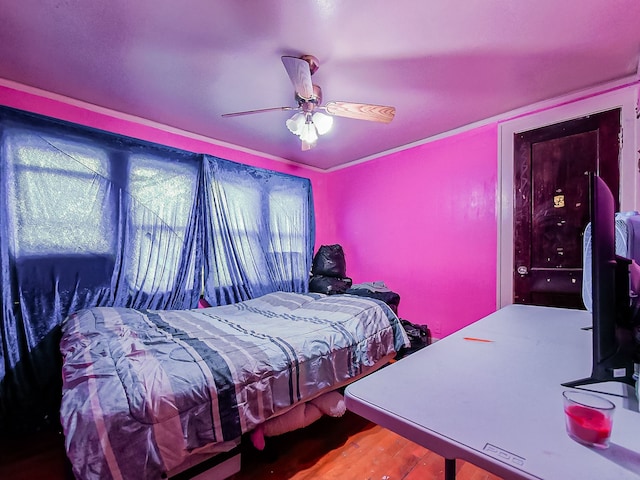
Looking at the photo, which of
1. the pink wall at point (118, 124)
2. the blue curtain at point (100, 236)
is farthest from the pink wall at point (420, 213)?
the blue curtain at point (100, 236)

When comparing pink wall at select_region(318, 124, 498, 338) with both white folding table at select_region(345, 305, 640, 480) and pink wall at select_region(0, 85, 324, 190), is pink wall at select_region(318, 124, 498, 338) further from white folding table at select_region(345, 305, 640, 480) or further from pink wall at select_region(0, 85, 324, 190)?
white folding table at select_region(345, 305, 640, 480)

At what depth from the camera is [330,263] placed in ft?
12.2

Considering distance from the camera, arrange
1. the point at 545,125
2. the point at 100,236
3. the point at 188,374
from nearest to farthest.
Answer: the point at 188,374 → the point at 100,236 → the point at 545,125

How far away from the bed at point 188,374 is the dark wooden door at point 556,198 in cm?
139

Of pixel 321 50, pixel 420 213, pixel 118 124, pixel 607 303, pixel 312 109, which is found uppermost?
pixel 321 50

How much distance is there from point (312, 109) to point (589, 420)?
2.05 m

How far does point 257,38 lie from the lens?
1.71 m

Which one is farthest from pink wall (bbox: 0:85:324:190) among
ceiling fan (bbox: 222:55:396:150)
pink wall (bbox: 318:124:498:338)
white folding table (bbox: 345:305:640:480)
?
white folding table (bbox: 345:305:640:480)

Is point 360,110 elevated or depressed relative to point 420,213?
elevated

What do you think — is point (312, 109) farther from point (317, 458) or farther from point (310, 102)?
point (317, 458)

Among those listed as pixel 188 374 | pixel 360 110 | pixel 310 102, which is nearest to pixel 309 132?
pixel 310 102

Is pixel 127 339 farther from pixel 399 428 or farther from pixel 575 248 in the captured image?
pixel 575 248

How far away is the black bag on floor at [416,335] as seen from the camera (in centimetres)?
302

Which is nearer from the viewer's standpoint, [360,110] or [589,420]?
[589,420]
